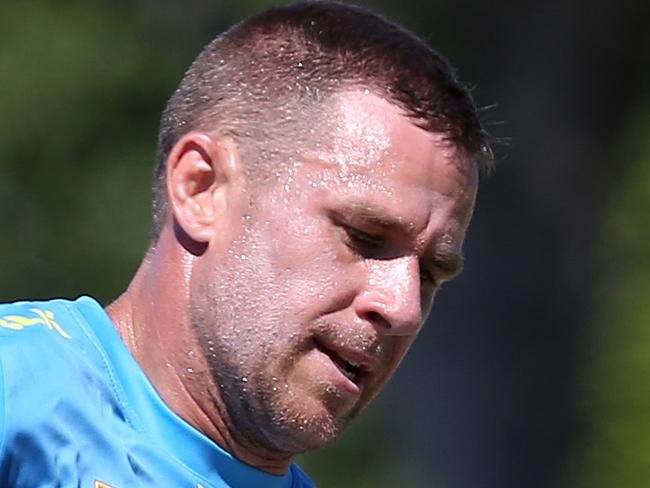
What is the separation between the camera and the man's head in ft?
9.75

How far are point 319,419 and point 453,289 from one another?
458cm

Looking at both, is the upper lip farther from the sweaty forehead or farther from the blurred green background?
the blurred green background

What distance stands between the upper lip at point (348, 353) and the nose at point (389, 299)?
5 cm

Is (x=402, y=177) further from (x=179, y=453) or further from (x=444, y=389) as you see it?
(x=444, y=389)

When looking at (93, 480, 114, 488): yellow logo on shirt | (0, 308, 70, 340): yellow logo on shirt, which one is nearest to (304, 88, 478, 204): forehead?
(0, 308, 70, 340): yellow logo on shirt

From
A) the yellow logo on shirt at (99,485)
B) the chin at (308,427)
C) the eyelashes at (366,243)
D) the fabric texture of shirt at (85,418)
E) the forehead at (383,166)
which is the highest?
the forehead at (383,166)

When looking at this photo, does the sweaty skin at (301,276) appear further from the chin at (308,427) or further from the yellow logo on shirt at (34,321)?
the yellow logo on shirt at (34,321)

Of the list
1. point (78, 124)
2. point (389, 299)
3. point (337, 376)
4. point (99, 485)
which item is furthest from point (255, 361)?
point (78, 124)

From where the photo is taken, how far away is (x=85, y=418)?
2822 millimetres

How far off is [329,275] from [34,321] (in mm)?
480

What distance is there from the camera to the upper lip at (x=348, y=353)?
296 centimetres

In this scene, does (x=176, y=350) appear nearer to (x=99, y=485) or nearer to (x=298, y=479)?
(x=99, y=485)

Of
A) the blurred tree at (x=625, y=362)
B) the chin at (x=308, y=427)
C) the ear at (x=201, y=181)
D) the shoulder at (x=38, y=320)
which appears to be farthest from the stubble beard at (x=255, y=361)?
the blurred tree at (x=625, y=362)

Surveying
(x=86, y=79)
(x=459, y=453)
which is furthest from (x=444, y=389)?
(x=86, y=79)
